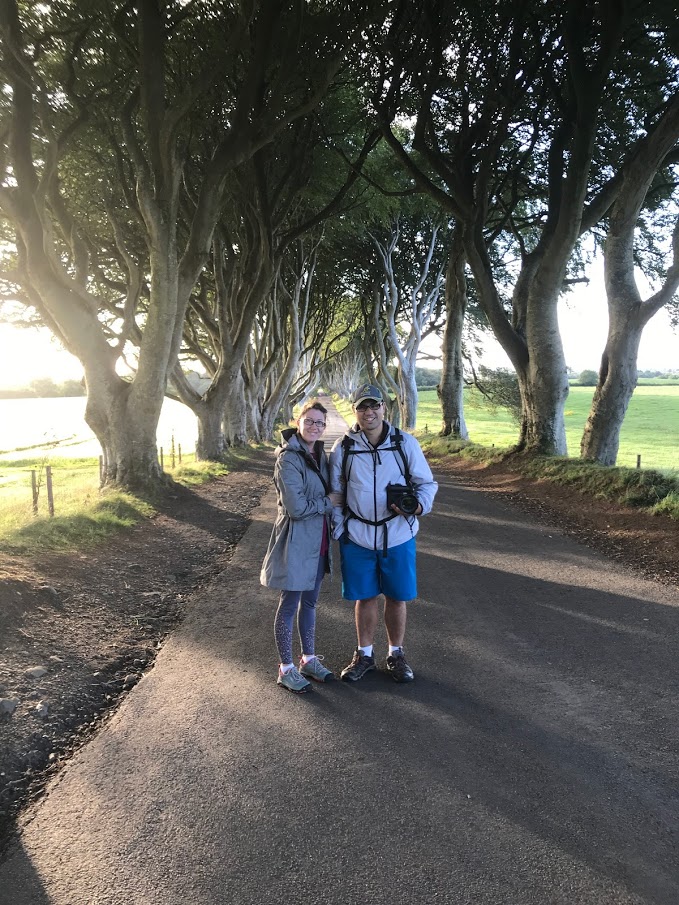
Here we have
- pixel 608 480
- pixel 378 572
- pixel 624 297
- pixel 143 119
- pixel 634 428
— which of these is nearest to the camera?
pixel 378 572

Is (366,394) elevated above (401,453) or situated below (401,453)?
above

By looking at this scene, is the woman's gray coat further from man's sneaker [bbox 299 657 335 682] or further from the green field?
the green field

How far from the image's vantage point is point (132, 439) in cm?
1060

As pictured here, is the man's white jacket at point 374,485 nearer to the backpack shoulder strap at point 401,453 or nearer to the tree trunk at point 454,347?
the backpack shoulder strap at point 401,453

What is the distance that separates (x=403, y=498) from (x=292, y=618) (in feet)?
3.63

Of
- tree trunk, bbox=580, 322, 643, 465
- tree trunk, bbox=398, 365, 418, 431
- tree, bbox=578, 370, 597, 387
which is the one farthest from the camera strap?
tree, bbox=578, 370, 597, 387

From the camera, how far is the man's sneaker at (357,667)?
158 inches

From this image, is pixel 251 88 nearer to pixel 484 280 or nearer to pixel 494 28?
pixel 494 28

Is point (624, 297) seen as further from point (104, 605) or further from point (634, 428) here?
point (634, 428)

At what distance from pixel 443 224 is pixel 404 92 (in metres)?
11.7

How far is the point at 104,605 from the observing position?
214 inches

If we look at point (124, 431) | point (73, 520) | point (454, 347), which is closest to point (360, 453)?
point (73, 520)

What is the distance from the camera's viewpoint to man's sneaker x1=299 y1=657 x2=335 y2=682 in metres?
3.99

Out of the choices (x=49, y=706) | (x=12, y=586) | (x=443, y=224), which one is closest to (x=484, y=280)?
(x=443, y=224)
